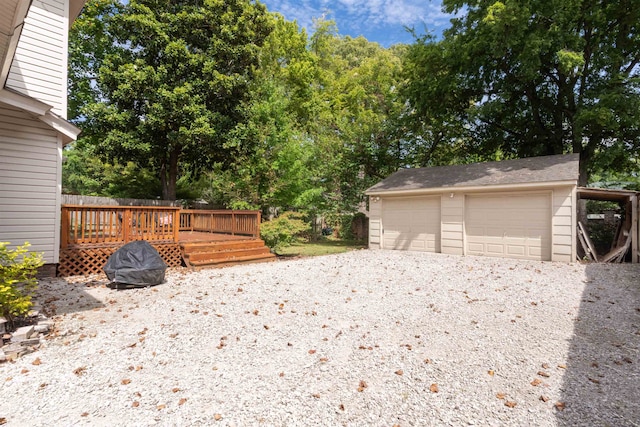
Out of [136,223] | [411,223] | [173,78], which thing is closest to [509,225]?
[411,223]

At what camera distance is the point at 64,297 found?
5.78m

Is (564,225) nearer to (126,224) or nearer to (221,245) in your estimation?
(221,245)

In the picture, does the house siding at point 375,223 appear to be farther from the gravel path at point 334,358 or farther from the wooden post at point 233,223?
the gravel path at point 334,358

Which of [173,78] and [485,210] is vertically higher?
[173,78]

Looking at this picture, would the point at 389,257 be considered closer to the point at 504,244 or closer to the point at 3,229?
the point at 504,244

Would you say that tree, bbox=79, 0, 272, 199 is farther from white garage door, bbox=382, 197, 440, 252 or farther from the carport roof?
the carport roof

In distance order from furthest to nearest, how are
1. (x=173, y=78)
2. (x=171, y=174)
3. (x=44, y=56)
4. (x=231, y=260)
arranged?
(x=171, y=174) < (x=173, y=78) < (x=231, y=260) < (x=44, y=56)

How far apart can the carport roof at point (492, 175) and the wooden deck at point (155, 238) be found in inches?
221

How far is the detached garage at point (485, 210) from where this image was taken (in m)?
9.30

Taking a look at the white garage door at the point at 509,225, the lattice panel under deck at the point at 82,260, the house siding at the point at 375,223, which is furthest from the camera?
the house siding at the point at 375,223

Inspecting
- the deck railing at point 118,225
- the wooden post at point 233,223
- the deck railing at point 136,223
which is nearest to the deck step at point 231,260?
the deck railing at point 136,223

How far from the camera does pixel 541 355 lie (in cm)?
362

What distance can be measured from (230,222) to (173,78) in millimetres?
7158

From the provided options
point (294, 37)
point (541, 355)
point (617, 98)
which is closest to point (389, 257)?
point (541, 355)
